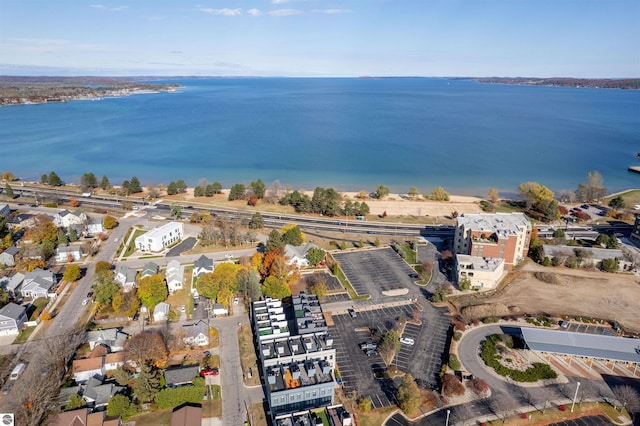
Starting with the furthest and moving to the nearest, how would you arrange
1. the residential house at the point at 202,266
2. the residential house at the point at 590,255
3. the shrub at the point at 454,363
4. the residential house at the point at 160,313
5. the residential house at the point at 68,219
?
the residential house at the point at 68,219, the residential house at the point at 590,255, the residential house at the point at 202,266, the residential house at the point at 160,313, the shrub at the point at 454,363

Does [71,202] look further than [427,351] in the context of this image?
Yes

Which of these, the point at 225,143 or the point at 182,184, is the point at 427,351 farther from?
the point at 225,143

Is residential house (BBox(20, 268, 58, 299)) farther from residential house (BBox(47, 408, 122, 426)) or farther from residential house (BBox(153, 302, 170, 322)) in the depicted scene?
residential house (BBox(47, 408, 122, 426))

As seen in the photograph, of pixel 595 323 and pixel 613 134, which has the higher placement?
pixel 613 134

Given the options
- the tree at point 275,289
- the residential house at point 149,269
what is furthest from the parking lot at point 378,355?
the residential house at point 149,269

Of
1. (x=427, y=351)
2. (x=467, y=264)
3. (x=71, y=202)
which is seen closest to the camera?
(x=427, y=351)

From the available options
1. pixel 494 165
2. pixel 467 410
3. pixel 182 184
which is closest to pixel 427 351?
pixel 467 410

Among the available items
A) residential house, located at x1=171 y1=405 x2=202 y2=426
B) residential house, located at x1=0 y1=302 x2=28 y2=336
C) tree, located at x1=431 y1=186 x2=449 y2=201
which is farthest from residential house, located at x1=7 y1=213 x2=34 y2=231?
tree, located at x1=431 y1=186 x2=449 y2=201

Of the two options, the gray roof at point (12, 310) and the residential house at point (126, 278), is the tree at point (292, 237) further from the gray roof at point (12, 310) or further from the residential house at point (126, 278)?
the gray roof at point (12, 310)
